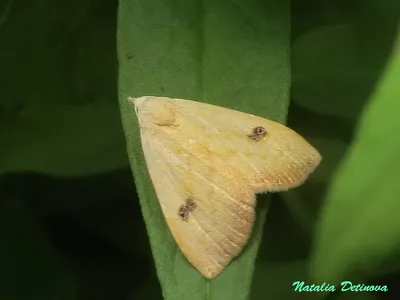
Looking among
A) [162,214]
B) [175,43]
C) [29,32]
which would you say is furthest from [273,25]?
[29,32]

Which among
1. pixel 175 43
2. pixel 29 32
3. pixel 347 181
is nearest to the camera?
pixel 347 181

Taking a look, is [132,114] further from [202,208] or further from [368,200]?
[368,200]

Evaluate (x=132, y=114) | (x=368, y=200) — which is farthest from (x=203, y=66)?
(x=368, y=200)

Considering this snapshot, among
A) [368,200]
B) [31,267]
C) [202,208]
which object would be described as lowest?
[31,267]

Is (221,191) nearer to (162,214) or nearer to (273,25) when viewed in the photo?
(162,214)

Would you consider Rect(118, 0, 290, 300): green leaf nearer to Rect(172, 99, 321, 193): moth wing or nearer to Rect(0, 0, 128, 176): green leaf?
Rect(172, 99, 321, 193): moth wing

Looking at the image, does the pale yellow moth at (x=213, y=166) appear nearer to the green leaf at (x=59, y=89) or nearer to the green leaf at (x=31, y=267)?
the green leaf at (x=59, y=89)
